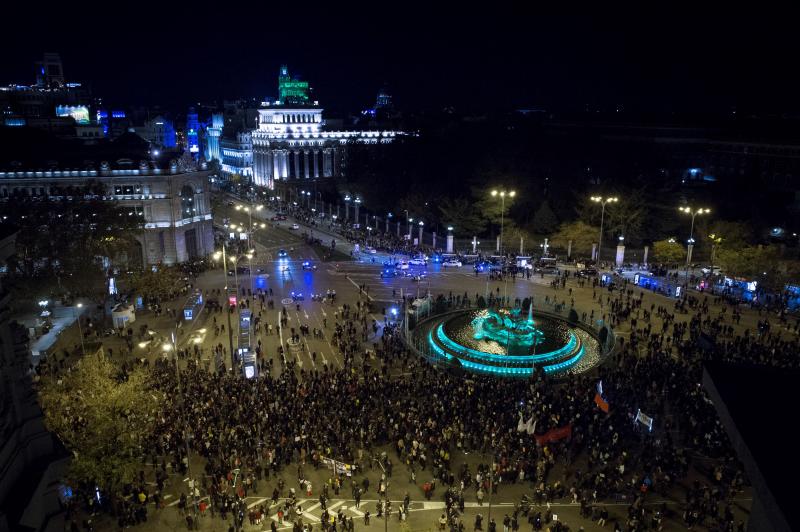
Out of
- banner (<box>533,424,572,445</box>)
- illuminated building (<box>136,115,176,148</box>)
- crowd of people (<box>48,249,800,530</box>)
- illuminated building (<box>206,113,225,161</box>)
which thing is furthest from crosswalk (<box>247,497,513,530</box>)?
illuminated building (<box>206,113,225,161</box>)

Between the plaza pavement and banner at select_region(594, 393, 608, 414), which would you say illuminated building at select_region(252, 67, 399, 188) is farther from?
banner at select_region(594, 393, 608, 414)

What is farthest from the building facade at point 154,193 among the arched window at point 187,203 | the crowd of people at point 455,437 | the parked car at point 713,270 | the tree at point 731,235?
the tree at point 731,235

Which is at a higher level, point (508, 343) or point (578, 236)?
point (578, 236)

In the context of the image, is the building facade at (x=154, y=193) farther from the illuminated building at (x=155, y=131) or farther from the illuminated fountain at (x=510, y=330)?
the illuminated building at (x=155, y=131)

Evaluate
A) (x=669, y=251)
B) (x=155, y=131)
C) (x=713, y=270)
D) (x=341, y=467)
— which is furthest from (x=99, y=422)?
(x=155, y=131)

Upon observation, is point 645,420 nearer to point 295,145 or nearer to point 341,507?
point 341,507

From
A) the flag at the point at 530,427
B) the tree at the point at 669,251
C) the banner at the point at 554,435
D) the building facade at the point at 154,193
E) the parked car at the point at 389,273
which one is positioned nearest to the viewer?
the banner at the point at 554,435
